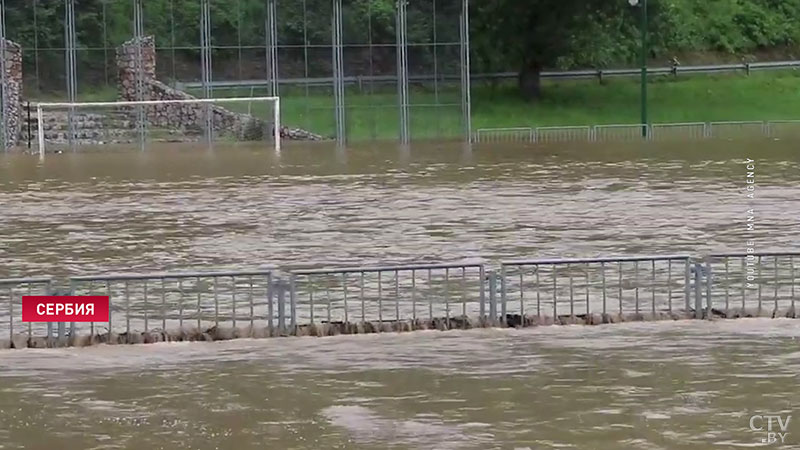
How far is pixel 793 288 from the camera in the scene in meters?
14.3

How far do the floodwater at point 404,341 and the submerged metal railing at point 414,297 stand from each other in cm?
32

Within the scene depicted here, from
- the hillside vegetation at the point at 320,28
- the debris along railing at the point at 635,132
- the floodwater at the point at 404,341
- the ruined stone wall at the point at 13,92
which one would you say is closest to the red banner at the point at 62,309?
the floodwater at the point at 404,341

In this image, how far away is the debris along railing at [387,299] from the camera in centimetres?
1339

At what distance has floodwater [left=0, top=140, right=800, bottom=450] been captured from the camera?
10.1 meters

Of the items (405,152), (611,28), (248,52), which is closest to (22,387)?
(405,152)

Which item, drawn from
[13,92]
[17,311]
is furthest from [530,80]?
[17,311]

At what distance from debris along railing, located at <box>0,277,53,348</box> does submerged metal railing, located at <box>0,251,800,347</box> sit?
14 millimetres

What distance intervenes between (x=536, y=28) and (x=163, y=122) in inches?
725

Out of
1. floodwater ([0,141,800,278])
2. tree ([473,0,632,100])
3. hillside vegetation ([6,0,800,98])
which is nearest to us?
floodwater ([0,141,800,278])

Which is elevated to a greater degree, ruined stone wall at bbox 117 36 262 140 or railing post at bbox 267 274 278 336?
ruined stone wall at bbox 117 36 262 140

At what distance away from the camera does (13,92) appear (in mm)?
50312

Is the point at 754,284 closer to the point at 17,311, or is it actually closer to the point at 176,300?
the point at 176,300

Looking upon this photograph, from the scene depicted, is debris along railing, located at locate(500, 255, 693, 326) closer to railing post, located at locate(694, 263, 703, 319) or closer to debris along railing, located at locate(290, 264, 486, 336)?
railing post, located at locate(694, 263, 703, 319)

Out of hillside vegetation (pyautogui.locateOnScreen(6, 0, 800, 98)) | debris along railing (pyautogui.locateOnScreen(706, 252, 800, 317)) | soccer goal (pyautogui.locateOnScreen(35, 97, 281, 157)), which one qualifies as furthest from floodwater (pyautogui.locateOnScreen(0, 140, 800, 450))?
hillside vegetation (pyautogui.locateOnScreen(6, 0, 800, 98))
